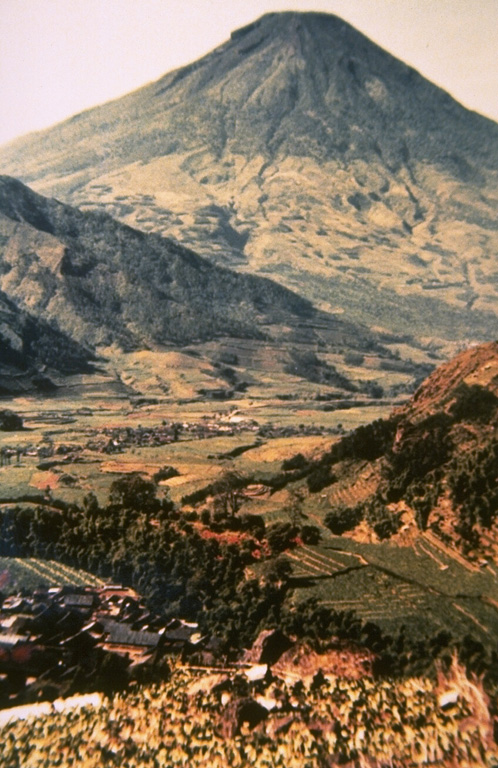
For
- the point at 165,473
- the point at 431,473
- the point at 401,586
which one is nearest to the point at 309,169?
the point at 165,473

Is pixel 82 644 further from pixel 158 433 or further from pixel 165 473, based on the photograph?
pixel 158 433

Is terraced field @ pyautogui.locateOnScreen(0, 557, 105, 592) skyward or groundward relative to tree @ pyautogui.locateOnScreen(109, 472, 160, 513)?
groundward

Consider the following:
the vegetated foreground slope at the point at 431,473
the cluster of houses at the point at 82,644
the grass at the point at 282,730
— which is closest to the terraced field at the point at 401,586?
the vegetated foreground slope at the point at 431,473

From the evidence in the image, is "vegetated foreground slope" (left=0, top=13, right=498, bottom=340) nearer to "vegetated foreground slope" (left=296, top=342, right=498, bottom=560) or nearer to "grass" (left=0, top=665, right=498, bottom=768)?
"vegetated foreground slope" (left=296, top=342, right=498, bottom=560)

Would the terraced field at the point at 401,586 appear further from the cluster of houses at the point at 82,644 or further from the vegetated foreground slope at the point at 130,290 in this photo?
the vegetated foreground slope at the point at 130,290

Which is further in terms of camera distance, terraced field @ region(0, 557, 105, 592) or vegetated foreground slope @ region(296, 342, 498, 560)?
vegetated foreground slope @ region(296, 342, 498, 560)

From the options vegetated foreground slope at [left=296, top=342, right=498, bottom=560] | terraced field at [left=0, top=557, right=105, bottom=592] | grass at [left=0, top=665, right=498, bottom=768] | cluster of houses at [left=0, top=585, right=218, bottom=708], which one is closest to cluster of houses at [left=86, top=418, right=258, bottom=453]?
vegetated foreground slope at [left=296, top=342, right=498, bottom=560]
